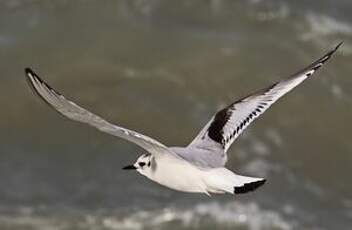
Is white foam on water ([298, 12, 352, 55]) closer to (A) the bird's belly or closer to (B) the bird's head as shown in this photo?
(B) the bird's head

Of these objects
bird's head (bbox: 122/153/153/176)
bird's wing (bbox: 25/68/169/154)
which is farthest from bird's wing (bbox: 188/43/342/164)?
bird's wing (bbox: 25/68/169/154)

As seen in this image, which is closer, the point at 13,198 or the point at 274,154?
the point at 13,198

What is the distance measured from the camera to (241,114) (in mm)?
4531

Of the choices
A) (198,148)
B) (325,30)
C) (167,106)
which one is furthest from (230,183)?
(325,30)

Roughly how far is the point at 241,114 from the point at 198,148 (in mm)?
375

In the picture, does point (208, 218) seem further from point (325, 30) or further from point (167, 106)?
point (325, 30)

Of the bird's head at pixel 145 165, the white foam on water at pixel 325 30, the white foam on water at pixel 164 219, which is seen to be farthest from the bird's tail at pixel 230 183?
the white foam on water at pixel 325 30

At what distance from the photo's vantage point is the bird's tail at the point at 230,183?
370cm

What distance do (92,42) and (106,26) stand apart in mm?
282

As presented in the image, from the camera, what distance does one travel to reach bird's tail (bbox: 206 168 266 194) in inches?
146

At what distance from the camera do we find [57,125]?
8602mm

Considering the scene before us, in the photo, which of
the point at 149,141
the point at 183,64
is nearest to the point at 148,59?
the point at 183,64

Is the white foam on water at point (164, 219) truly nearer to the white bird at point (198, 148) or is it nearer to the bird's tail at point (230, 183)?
the white bird at point (198, 148)

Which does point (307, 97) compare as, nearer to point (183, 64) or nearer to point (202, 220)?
point (183, 64)
